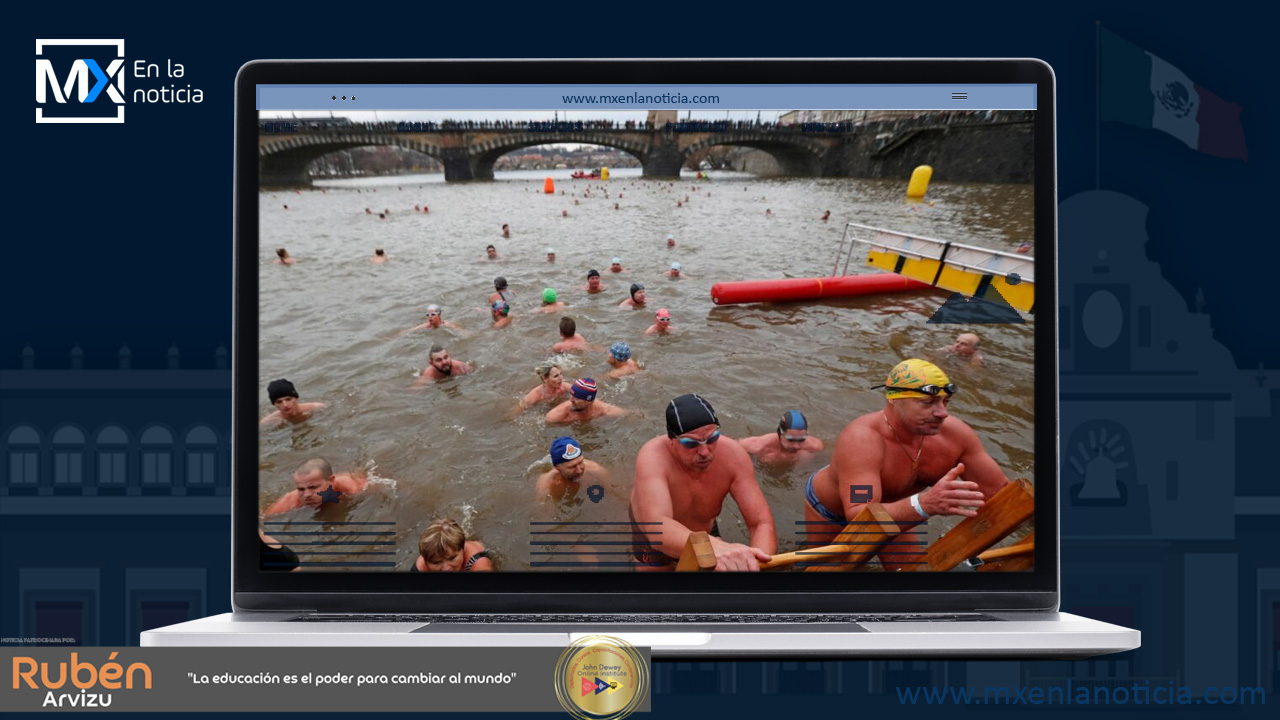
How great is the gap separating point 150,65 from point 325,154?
1.38m

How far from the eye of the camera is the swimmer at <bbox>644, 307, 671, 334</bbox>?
5.72 meters

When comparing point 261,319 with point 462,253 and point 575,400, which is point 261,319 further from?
point 462,253

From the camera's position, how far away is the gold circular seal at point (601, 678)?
9.04 feet

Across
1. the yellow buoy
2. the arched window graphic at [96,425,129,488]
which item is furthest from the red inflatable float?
the arched window graphic at [96,425,129,488]

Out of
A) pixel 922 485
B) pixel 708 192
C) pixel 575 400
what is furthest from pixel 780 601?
pixel 708 192

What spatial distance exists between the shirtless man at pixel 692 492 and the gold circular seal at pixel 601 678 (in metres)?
0.51

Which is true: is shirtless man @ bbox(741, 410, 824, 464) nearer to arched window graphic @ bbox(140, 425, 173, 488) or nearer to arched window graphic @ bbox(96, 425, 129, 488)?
arched window graphic @ bbox(140, 425, 173, 488)

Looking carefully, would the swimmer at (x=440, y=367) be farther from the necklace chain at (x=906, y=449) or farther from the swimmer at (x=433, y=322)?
the necklace chain at (x=906, y=449)

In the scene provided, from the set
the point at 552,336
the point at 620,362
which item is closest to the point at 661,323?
the point at 620,362

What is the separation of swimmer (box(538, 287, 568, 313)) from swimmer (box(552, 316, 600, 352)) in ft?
0.83

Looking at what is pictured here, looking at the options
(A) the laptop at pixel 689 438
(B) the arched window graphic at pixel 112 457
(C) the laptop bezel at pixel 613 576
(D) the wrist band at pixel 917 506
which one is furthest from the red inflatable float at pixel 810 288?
(B) the arched window graphic at pixel 112 457

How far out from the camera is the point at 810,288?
5199 millimetres

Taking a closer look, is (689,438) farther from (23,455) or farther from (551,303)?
(23,455)

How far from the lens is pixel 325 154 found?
391cm
